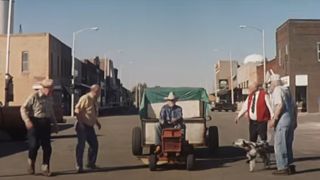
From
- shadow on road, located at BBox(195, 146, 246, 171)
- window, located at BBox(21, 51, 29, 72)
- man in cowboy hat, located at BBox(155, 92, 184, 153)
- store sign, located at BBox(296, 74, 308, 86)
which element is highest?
window, located at BBox(21, 51, 29, 72)

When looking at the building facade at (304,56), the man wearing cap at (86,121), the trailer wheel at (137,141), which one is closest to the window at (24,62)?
the building facade at (304,56)

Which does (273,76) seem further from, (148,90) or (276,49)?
(276,49)

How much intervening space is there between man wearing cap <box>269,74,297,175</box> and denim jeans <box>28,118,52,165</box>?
4729 millimetres

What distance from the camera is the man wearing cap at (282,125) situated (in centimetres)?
1297

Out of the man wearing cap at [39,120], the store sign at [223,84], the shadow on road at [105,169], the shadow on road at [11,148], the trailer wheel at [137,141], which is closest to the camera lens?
the man wearing cap at [39,120]

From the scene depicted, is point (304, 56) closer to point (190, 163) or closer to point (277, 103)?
point (190, 163)

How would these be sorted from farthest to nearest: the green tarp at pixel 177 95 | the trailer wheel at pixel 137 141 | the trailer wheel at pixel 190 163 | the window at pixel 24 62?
the window at pixel 24 62, the green tarp at pixel 177 95, the trailer wheel at pixel 137 141, the trailer wheel at pixel 190 163

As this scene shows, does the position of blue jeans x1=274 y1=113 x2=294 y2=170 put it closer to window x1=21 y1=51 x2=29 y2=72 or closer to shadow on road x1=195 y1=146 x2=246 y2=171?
shadow on road x1=195 y1=146 x2=246 y2=171

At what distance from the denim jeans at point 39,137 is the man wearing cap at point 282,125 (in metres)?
4.73

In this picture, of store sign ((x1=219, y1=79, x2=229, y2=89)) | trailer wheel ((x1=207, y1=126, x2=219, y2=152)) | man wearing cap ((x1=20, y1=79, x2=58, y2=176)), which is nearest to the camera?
man wearing cap ((x1=20, y1=79, x2=58, y2=176))

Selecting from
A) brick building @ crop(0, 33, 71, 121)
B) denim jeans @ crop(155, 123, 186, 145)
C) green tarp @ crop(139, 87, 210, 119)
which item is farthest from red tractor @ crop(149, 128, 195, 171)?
brick building @ crop(0, 33, 71, 121)

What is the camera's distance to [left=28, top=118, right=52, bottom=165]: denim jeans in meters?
13.0

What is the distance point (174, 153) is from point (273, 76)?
2.76 m

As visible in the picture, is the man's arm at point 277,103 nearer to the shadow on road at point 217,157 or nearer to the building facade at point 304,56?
the shadow on road at point 217,157
